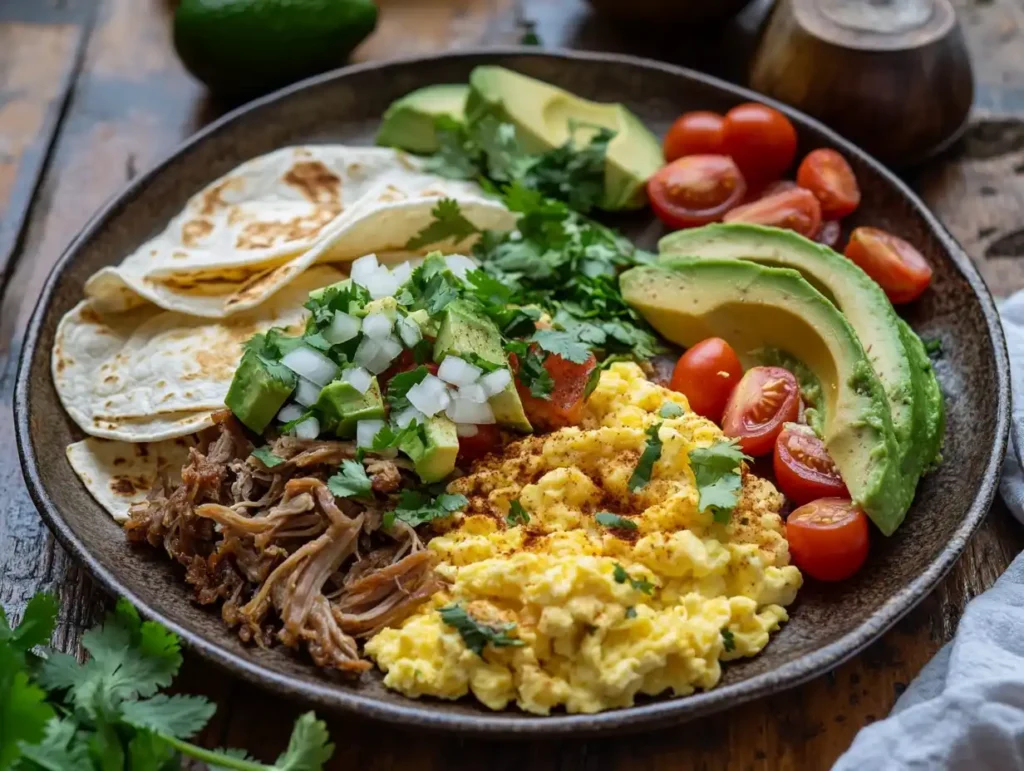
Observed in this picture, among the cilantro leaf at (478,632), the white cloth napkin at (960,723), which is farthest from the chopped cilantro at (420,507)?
the white cloth napkin at (960,723)

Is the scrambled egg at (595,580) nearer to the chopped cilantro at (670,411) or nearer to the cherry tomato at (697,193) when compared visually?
the chopped cilantro at (670,411)

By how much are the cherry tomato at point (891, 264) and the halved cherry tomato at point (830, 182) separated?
24cm

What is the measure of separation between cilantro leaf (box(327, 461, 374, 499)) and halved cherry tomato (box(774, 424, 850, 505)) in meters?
1.35

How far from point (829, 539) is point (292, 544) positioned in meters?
1.64

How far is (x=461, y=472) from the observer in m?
3.48

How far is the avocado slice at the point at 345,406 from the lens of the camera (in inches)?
132

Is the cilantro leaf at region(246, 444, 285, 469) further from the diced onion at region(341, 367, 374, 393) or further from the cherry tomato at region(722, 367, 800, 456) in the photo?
the cherry tomato at region(722, 367, 800, 456)

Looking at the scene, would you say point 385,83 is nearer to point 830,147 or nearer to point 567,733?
point 830,147

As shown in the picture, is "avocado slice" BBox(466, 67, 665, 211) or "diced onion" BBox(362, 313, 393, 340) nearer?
"diced onion" BBox(362, 313, 393, 340)

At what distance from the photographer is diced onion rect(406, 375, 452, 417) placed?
3363 mm

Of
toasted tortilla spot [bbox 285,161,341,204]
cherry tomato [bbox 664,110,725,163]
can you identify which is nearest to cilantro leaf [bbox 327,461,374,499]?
toasted tortilla spot [bbox 285,161,341,204]

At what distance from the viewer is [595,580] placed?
2961mm

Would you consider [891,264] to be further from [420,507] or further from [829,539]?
[420,507]

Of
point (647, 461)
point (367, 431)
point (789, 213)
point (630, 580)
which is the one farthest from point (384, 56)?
point (630, 580)
